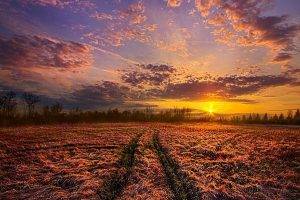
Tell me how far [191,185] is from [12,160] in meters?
13.0

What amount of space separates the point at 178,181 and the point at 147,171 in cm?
241

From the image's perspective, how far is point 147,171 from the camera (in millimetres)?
19781

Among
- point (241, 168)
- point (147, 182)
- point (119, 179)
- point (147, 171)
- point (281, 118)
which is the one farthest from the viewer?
point (281, 118)

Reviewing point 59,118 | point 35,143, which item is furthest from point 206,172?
point 59,118

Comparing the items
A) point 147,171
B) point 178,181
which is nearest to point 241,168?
point 178,181

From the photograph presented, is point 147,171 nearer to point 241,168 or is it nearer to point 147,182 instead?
point 147,182

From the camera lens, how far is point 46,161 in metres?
23.0

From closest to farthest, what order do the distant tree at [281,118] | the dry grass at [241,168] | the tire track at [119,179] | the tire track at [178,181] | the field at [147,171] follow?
1. the tire track at [119,179]
2. the tire track at [178,181]
3. the field at [147,171]
4. the dry grass at [241,168]
5. the distant tree at [281,118]

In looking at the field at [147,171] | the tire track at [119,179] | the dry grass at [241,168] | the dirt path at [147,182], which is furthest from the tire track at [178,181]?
the tire track at [119,179]

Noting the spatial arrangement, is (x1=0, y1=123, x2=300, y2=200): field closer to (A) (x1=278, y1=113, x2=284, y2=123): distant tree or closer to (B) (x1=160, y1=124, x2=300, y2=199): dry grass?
(B) (x1=160, y1=124, x2=300, y2=199): dry grass

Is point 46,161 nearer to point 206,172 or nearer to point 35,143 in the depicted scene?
point 35,143

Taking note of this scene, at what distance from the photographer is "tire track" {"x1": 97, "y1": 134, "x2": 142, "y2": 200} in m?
15.5

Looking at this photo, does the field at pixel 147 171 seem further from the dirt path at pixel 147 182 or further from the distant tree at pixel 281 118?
the distant tree at pixel 281 118

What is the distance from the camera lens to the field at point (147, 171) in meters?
16.2
